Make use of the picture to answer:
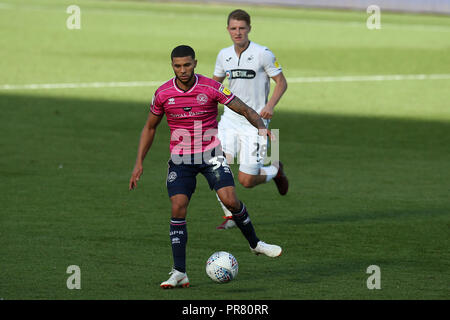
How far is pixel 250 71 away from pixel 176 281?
4.07 meters

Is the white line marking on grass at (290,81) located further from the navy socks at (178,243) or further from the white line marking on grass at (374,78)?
the navy socks at (178,243)

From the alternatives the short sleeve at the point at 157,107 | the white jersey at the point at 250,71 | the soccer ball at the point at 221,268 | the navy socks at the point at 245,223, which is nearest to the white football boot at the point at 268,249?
the navy socks at the point at 245,223

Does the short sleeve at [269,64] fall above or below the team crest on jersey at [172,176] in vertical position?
above

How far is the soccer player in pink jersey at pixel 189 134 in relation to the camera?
29.4 ft

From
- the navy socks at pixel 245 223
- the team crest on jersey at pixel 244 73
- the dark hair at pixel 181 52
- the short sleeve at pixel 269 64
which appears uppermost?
the short sleeve at pixel 269 64

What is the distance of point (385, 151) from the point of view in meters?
16.8

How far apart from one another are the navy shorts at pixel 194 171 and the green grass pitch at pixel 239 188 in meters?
0.80

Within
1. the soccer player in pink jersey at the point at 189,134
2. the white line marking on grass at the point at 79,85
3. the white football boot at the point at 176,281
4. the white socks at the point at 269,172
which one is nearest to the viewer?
the white football boot at the point at 176,281

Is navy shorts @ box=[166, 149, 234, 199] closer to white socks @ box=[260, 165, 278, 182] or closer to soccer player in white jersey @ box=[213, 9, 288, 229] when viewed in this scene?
soccer player in white jersey @ box=[213, 9, 288, 229]

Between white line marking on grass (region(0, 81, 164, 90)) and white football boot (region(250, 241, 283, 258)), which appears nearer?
white football boot (region(250, 241, 283, 258))

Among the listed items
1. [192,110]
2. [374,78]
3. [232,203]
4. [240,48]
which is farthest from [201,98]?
[374,78]

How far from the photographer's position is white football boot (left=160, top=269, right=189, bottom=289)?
8523mm

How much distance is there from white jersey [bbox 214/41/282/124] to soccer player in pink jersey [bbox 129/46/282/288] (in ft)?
8.51

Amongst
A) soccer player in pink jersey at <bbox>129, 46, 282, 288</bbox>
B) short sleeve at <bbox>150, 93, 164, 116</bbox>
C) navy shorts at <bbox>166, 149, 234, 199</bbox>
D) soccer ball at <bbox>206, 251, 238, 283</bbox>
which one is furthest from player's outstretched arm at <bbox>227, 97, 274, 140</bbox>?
soccer ball at <bbox>206, 251, 238, 283</bbox>
